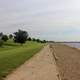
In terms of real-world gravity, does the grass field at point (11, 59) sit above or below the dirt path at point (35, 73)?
above

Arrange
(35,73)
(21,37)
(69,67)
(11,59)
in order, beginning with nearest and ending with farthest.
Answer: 1. (35,73)
2. (69,67)
3. (11,59)
4. (21,37)

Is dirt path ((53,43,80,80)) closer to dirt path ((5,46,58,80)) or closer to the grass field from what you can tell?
dirt path ((5,46,58,80))

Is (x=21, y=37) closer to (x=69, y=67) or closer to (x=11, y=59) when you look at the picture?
(x=11, y=59)

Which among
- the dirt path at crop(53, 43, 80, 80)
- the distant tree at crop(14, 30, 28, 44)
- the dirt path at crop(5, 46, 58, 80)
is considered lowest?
the dirt path at crop(5, 46, 58, 80)

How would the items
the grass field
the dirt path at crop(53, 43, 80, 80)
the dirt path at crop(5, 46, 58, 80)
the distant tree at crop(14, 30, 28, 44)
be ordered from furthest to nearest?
1. the distant tree at crop(14, 30, 28, 44)
2. the grass field
3. the dirt path at crop(53, 43, 80, 80)
4. the dirt path at crop(5, 46, 58, 80)

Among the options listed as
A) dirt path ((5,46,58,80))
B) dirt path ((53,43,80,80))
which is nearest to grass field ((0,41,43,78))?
dirt path ((5,46,58,80))

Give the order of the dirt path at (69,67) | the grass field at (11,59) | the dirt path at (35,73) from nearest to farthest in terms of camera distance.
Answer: the dirt path at (35,73) → the dirt path at (69,67) → the grass field at (11,59)

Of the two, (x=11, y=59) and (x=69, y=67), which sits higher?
(x=11, y=59)

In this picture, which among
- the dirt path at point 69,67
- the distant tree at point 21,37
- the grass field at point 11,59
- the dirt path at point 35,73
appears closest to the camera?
the dirt path at point 35,73

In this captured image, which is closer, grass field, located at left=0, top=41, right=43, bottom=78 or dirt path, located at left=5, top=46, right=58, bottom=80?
dirt path, located at left=5, top=46, right=58, bottom=80

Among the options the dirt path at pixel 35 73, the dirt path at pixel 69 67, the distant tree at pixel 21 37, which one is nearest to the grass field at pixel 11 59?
the dirt path at pixel 35 73

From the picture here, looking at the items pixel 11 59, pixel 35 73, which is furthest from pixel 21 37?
pixel 35 73

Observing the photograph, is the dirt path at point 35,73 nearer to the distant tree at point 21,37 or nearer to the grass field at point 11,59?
the grass field at point 11,59

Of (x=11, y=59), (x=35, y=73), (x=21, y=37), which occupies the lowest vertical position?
(x=35, y=73)
